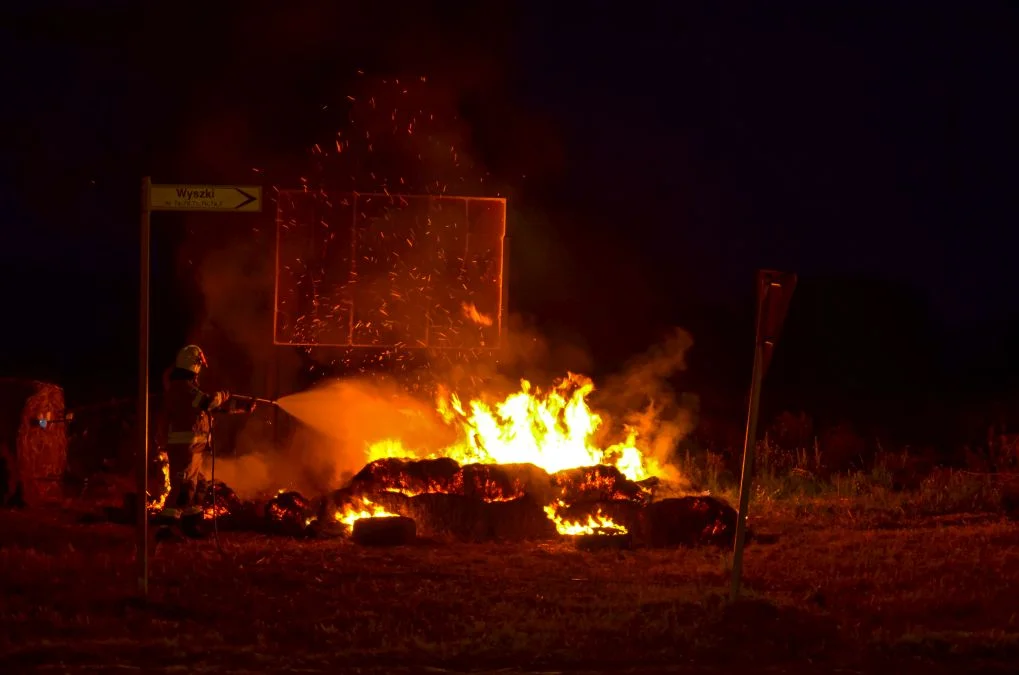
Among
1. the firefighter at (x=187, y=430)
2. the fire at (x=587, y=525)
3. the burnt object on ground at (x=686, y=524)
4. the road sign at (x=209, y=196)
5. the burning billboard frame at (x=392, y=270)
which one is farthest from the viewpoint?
the burning billboard frame at (x=392, y=270)

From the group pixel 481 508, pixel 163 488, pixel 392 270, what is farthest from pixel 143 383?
pixel 392 270

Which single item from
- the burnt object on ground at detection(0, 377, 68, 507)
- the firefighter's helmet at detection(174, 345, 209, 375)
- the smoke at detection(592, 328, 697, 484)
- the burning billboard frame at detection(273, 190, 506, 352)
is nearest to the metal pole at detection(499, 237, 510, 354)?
the burning billboard frame at detection(273, 190, 506, 352)

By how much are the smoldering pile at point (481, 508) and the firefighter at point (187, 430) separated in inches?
12.9

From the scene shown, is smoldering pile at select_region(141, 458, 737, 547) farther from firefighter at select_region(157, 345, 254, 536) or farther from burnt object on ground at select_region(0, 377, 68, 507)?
burnt object on ground at select_region(0, 377, 68, 507)

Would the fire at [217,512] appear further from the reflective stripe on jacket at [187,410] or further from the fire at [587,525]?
the fire at [587,525]

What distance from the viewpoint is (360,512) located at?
12.9 m

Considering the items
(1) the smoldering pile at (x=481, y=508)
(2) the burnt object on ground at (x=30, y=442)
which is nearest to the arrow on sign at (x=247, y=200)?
(1) the smoldering pile at (x=481, y=508)

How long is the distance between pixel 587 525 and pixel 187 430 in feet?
14.4

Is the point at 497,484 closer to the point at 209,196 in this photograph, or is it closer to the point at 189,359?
the point at 189,359

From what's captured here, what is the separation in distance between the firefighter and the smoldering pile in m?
0.33

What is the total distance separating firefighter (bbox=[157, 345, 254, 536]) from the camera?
1167cm

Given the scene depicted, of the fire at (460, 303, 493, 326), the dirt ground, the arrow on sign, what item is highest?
the arrow on sign

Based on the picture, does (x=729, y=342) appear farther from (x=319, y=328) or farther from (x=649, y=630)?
(x=649, y=630)

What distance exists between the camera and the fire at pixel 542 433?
47.1 feet
